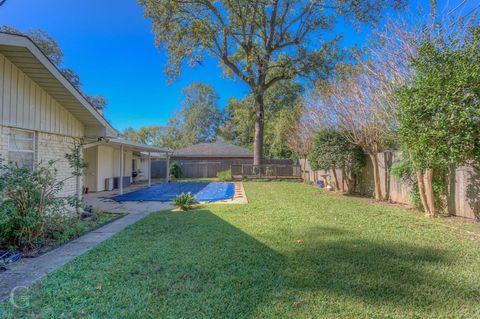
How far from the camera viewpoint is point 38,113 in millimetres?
5918

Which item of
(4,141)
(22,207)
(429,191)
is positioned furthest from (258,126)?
(22,207)

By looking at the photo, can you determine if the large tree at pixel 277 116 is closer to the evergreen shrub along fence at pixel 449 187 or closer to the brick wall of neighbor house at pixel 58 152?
the evergreen shrub along fence at pixel 449 187

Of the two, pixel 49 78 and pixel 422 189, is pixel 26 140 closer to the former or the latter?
pixel 49 78

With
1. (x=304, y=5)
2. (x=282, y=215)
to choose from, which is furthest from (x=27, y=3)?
(x=304, y=5)

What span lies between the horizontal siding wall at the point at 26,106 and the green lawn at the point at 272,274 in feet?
10.4

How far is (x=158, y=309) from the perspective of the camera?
258cm

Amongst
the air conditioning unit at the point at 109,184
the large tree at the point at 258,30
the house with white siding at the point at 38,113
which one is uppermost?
the large tree at the point at 258,30

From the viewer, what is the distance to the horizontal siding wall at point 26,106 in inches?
196

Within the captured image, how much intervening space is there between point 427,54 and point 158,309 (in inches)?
245

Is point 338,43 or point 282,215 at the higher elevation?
point 338,43

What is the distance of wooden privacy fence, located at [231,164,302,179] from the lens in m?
20.4

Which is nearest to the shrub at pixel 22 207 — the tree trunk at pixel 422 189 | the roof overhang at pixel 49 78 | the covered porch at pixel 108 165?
the roof overhang at pixel 49 78

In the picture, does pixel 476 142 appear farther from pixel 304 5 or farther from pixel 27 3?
pixel 304 5

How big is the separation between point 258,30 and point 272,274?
1926 cm
